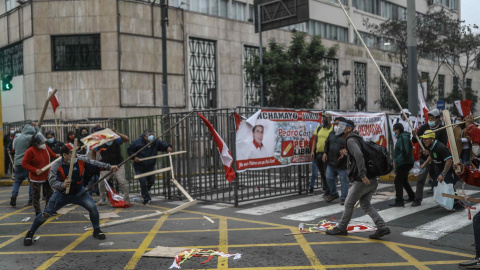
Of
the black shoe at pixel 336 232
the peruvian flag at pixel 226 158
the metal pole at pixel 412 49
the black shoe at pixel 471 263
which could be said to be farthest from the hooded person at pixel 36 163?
the metal pole at pixel 412 49

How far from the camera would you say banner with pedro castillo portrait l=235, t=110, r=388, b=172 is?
998 centimetres

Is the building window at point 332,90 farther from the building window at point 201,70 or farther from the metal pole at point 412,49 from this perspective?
the metal pole at point 412,49

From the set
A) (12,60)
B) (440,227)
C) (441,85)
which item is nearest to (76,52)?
(12,60)

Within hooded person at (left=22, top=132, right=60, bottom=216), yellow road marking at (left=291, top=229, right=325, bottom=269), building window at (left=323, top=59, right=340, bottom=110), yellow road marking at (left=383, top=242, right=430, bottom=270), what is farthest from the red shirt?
building window at (left=323, top=59, right=340, bottom=110)

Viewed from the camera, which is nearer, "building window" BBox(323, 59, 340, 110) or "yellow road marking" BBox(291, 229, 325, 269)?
"yellow road marking" BBox(291, 229, 325, 269)

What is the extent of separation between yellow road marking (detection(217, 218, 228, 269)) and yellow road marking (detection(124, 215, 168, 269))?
1.06m

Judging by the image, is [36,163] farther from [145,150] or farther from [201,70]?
[201,70]

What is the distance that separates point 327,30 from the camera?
3466 cm

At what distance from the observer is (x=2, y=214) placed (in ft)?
32.4

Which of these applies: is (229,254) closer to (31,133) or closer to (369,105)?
(31,133)

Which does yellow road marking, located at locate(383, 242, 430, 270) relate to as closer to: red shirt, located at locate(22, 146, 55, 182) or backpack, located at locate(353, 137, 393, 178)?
backpack, located at locate(353, 137, 393, 178)

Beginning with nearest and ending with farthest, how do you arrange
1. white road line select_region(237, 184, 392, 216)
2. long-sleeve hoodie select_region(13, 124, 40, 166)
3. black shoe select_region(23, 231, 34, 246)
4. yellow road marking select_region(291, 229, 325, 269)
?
yellow road marking select_region(291, 229, 325, 269) < black shoe select_region(23, 231, 34, 246) < white road line select_region(237, 184, 392, 216) < long-sleeve hoodie select_region(13, 124, 40, 166)

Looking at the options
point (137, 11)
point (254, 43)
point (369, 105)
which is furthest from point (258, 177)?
point (369, 105)

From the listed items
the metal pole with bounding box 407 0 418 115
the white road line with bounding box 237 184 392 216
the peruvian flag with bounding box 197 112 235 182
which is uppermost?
the metal pole with bounding box 407 0 418 115
